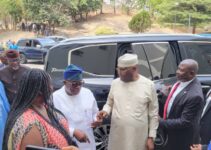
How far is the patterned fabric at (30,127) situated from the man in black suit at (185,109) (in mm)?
1850

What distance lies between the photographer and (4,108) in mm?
3527

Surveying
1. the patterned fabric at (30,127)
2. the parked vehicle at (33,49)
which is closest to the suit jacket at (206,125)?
the patterned fabric at (30,127)

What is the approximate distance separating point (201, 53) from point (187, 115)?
201 cm

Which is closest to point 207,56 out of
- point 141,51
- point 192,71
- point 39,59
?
point 141,51

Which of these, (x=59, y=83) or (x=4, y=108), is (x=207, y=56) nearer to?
(x=59, y=83)

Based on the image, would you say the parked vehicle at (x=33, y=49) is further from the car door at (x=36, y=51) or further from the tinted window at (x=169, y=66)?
the tinted window at (x=169, y=66)

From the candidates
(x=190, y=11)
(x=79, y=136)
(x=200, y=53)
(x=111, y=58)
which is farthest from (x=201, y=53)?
(x=190, y=11)

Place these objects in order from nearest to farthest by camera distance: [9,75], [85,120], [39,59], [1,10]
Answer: [85,120], [9,75], [39,59], [1,10]

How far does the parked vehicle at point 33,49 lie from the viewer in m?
23.2

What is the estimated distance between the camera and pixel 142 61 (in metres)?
5.61

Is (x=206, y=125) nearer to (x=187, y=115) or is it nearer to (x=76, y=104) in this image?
(x=187, y=115)

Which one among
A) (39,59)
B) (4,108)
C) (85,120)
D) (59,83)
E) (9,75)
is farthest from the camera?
(39,59)

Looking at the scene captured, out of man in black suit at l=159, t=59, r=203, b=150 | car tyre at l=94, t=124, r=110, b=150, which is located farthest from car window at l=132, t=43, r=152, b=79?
man in black suit at l=159, t=59, r=203, b=150

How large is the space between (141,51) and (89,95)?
1790 mm
